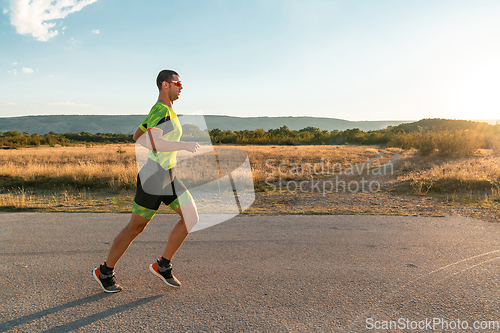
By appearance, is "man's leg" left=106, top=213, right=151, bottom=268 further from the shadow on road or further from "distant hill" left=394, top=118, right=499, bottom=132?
"distant hill" left=394, top=118, right=499, bottom=132

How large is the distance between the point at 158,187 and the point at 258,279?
1550 millimetres

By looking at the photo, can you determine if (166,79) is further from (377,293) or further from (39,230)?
(39,230)

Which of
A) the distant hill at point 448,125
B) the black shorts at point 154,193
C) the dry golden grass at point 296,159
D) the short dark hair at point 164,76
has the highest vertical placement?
the distant hill at point 448,125

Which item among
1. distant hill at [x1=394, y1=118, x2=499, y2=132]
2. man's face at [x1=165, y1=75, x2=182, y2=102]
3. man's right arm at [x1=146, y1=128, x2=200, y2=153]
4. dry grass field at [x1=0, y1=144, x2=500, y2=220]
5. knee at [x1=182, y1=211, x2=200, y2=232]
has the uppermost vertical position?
distant hill at [x1=394, y1=118, x2=499, y2=132]

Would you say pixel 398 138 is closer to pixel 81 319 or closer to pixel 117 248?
pixel 117 248

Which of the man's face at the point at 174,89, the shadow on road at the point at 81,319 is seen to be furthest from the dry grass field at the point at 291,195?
the man's face at the point at 174,89

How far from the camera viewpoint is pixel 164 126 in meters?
2.85

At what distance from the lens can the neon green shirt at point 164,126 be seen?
284 cm

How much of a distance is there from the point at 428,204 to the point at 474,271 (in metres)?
5.48

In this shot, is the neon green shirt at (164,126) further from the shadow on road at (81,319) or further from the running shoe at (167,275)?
the shadow on road at (81,319)

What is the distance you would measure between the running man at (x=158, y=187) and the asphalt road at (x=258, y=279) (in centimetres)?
42

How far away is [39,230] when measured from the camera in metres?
5.32

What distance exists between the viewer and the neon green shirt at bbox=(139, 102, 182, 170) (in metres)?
2.84

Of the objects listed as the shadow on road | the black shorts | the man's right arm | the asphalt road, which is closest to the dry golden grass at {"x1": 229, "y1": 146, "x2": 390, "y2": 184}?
the asphalt road
